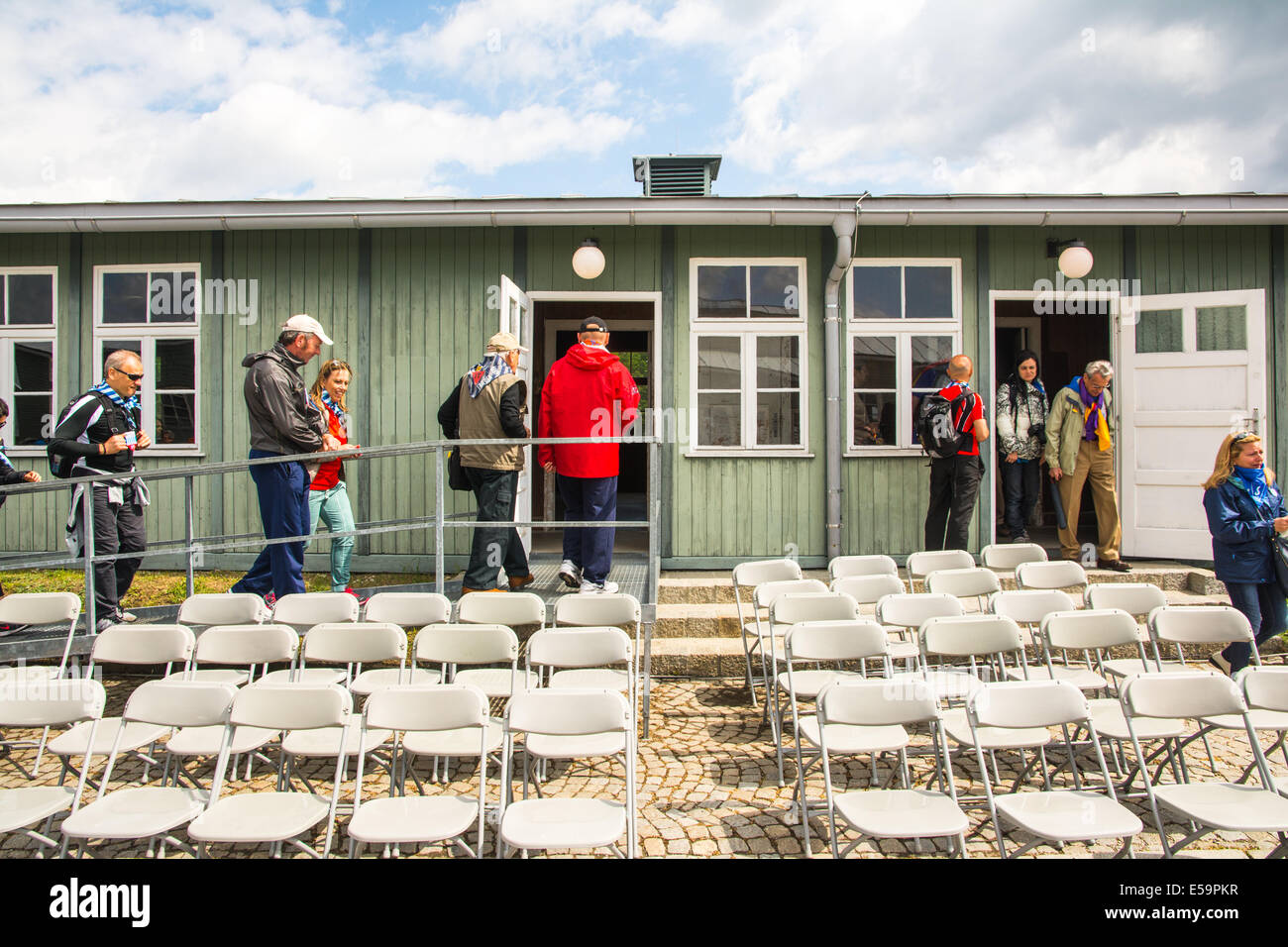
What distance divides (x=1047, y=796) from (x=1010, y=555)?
294 centimetres

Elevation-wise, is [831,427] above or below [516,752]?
above

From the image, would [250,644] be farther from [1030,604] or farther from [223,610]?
[1030,604]

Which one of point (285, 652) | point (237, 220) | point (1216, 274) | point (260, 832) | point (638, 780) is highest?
point (237, 220)

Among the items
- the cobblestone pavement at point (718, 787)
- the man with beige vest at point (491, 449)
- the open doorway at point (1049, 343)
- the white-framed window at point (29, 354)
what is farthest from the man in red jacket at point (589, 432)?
the open doorway at point (1049, 343)

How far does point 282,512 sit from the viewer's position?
4.45 metres

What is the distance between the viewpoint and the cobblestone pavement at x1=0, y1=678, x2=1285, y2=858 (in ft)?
9.09

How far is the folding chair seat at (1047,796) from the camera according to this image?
238 cm

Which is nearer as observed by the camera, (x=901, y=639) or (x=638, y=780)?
(x=638, y=780)

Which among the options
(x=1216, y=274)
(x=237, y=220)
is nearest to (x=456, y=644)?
(x=237, y=220)

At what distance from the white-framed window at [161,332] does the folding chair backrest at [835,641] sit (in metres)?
5.69

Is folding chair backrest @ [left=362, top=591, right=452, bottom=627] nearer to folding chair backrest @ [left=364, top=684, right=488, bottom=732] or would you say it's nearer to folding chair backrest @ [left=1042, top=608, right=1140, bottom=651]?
folding chair backrest @ [left=364, top=684, right=488, bottom=732]
